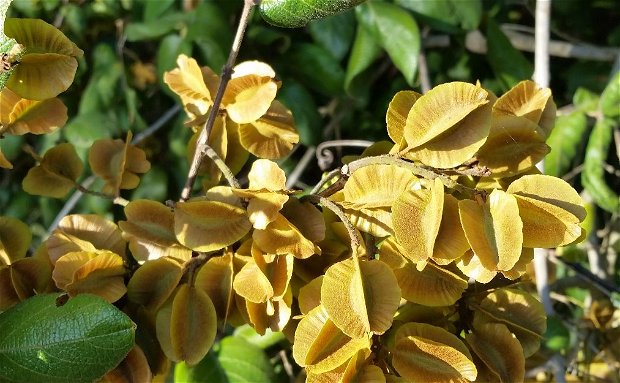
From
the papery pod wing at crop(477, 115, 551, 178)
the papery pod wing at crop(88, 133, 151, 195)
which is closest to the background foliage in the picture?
the papery pod wing at crop(88, 133, 151, 195)

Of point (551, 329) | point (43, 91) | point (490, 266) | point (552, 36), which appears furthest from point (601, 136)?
point (43, 91)

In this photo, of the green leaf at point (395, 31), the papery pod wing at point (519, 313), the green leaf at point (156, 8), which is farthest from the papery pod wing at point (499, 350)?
the green leaf at point (156, 8)

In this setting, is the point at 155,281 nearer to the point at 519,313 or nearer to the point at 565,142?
the point at 519,313

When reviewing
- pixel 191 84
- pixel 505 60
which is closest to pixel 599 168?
pixel 505 60

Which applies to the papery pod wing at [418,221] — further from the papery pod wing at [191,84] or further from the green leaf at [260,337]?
the green leaf at [260,337]

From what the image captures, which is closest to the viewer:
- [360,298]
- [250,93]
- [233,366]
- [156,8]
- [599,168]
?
[360,298]

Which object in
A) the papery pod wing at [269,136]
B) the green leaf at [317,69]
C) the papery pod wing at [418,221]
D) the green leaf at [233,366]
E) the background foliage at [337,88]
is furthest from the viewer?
the green leaf at [317,69]
